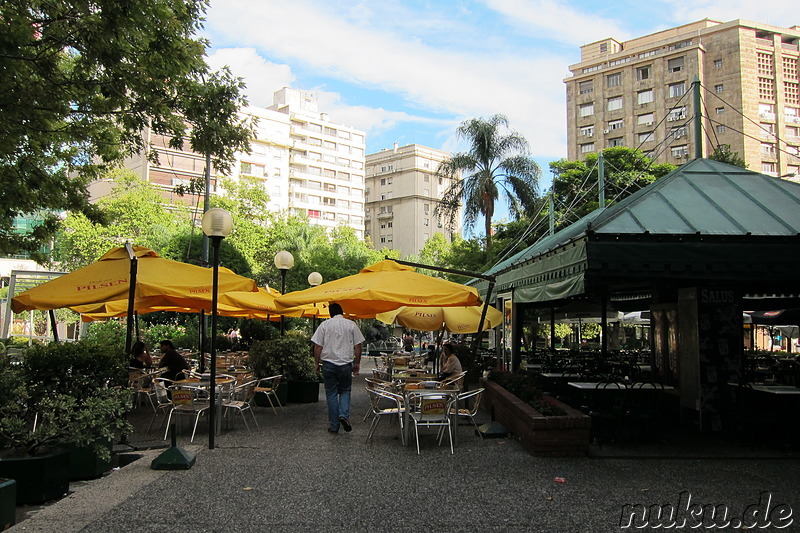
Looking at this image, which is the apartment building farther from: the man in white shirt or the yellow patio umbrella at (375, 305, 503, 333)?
the man in white shirt

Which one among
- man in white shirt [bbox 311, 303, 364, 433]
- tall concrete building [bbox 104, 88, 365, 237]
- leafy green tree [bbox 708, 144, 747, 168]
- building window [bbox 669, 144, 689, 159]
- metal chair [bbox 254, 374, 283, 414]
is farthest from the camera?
tall concrete building [bbox 104, 88, 365, 237]

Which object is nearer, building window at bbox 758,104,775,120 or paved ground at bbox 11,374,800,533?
paved ground at bbox 11,374,800,533

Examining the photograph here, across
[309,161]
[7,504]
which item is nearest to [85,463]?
[7,504]

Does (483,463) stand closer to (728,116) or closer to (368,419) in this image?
(368,419)

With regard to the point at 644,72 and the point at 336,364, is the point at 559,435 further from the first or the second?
the point at 644,72

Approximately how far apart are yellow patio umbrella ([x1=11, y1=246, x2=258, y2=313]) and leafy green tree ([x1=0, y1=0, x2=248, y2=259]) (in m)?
1.99

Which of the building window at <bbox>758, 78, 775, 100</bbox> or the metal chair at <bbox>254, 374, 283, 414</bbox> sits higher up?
the building window at <bbox>758, 78, 775, 100</bbox>

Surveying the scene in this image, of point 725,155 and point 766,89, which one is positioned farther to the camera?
point 766,89

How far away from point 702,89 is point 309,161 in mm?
48685

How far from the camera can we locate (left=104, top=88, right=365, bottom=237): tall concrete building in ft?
262

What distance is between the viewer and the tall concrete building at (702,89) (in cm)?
6084

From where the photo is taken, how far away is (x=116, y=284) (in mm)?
8867

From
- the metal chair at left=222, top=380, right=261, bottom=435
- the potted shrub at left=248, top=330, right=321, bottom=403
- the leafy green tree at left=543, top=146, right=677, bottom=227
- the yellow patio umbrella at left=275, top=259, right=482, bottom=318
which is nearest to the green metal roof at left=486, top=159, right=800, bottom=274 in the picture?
the yellow patio umbrella at left=275, top=259, right=482, bottom=318

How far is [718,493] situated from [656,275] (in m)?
2.54
